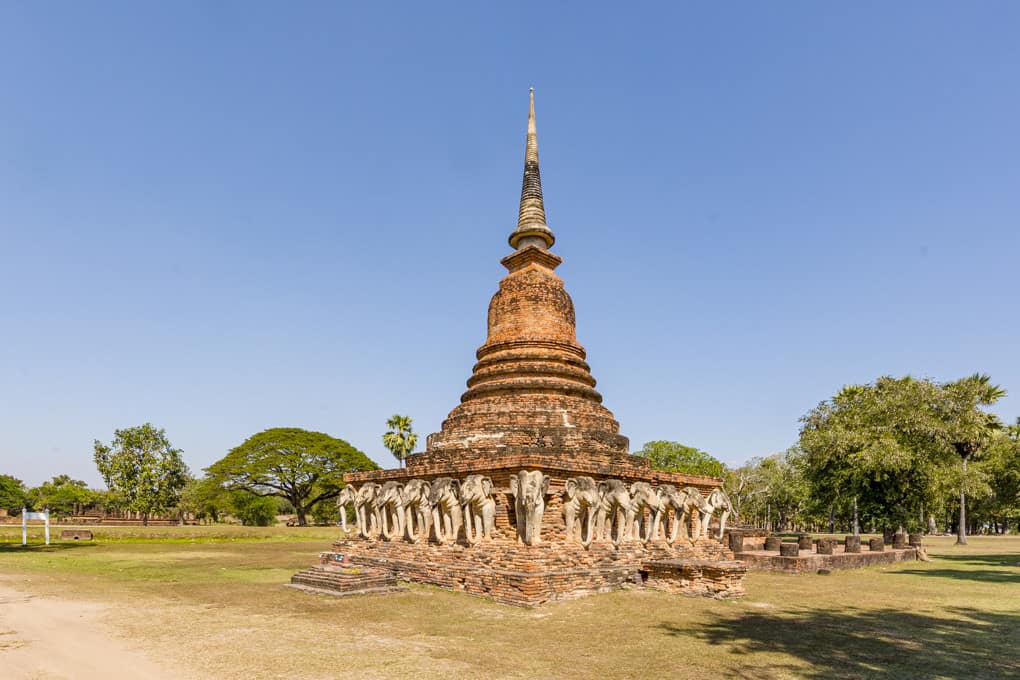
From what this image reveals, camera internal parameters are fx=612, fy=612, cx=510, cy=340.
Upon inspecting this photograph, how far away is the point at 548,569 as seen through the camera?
12.3 meters

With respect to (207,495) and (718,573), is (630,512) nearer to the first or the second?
(718,573)

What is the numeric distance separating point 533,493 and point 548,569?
1518 millimetres

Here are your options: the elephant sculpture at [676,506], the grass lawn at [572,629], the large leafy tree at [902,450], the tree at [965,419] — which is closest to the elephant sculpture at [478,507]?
the grass lawn at [572,629]

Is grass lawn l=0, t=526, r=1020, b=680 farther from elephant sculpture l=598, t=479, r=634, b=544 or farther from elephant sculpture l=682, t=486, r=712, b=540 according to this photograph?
elephant sculpture l=682, t=486, r=712, b=540

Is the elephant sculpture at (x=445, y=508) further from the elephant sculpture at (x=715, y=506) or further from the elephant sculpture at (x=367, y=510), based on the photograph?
the elephant sculpture at (x=715, y=506)

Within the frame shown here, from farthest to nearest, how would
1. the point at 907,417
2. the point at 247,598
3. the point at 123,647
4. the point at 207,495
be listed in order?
the point at 207,495 → the point at 907,417 → the point at 247,598 → the point at 123,647

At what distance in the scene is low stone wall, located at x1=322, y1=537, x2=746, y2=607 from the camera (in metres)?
12.1

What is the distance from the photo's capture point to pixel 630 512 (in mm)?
14688

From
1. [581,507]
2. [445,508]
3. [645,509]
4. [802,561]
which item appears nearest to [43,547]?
[445,508]

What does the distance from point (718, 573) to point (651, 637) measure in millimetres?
4373

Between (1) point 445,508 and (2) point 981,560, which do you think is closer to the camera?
(1) point 445,508

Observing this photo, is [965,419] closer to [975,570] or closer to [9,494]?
[975,570]

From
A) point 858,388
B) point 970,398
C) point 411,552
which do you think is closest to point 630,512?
point 411,552

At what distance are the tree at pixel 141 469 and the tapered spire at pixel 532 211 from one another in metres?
35.8
